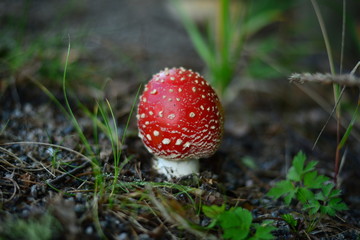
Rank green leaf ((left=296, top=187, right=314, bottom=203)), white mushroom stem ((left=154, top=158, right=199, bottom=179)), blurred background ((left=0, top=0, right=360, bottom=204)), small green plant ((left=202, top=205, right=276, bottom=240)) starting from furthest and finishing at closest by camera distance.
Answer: blurred background ((left=0, top=0, right=360, bottom=204)) < white mushroom stem ((left=154, top=158, right=199, bottom=179)) < green leaf ((left=296, top=187, right=314, bottom=203)) < small green plant ((left=202, top=205, right=276, bottom=240))

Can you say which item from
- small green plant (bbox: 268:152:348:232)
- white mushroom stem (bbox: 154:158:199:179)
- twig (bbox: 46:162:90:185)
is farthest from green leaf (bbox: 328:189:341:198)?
twig (bbox: 46:162:90:185)

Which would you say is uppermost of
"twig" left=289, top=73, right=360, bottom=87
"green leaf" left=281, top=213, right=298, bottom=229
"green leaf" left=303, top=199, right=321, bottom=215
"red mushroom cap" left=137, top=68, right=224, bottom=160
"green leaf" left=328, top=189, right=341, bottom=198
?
"twig" left=289, top=73, right=360, bottom=87

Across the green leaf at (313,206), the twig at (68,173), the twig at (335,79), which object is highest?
the twig at (335,79)

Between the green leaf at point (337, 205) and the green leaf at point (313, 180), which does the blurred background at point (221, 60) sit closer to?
the green leaf at point (313, 180)

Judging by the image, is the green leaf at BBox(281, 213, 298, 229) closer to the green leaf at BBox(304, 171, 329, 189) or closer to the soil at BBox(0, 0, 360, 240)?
the soil at BBox(0, 0, 360, 240)

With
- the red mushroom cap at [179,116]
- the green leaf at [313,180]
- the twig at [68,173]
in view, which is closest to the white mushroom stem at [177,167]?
the red mushroom cap at [179,116]

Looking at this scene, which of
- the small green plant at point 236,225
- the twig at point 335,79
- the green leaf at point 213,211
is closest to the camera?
the twig at point 335,79
